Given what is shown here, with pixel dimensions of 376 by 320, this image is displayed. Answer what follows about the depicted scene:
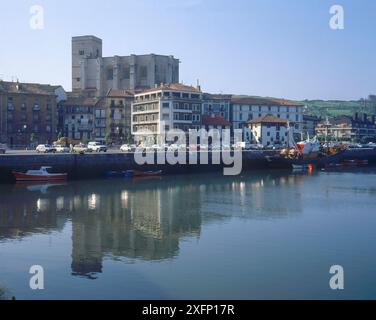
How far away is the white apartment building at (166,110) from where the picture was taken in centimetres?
10312

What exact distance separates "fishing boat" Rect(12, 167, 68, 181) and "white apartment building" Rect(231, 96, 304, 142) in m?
67.3

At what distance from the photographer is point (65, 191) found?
56.0m

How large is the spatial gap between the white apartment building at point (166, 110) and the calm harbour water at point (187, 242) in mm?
47857

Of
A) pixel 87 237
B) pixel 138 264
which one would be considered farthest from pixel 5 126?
pixel 138 264


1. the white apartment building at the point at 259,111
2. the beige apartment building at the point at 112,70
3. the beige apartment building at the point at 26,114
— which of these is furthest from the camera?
the beige apartment building at the point at 112,70

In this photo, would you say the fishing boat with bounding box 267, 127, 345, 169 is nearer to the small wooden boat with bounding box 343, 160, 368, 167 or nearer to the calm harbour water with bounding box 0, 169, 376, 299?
the small wooden boat with bounding box 343, 160, 368, 167

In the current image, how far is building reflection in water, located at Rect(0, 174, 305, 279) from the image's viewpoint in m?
29.5

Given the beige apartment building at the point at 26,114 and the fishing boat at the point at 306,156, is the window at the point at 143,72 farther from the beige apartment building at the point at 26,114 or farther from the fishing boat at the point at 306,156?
the fishing boat at the point at 306,156

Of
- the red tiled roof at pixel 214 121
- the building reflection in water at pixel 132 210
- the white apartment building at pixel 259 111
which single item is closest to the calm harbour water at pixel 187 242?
the building reflection in water at pixel 132 210

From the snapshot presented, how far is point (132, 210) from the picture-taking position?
43.3m

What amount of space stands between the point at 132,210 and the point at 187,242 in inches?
523

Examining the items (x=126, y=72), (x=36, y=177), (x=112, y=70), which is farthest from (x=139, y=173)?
(x=112, y=70)

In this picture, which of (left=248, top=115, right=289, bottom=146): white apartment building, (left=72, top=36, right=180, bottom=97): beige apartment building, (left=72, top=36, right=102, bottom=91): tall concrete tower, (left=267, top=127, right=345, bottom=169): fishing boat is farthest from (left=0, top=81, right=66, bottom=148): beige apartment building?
(left=267, top=127, right=345, bottom=169): fishing boat
